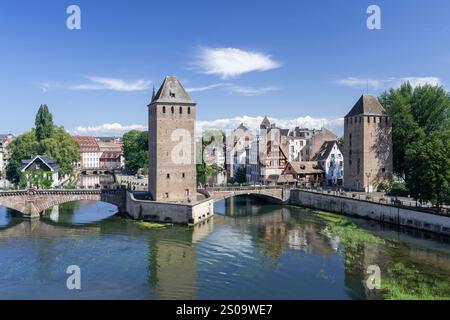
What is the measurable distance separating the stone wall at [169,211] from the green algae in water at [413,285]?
21.1m

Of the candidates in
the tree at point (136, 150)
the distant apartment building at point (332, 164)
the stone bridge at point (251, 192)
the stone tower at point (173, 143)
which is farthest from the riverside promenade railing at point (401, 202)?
the tree at point (136, 150)

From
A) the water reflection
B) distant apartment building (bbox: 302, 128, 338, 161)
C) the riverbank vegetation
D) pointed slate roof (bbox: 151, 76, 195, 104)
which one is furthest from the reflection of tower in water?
distant apartment building (bbox: 302, 128, 338, 161)

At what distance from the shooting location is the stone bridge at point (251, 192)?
57.0 meters

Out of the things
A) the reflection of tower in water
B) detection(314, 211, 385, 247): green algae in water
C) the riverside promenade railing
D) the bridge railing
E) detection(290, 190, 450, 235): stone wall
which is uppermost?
the bridge railing

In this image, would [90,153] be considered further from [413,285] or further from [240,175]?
[413,285]

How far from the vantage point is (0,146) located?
115000mm

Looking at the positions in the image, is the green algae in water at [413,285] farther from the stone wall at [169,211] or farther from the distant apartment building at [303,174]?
the distant apartment building at [303,174]

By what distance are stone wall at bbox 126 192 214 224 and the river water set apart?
1.40 m

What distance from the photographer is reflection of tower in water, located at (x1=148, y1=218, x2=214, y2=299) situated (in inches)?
994

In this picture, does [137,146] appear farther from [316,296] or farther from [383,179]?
[316,296]

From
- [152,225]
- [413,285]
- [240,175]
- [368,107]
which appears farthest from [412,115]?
[413,285]

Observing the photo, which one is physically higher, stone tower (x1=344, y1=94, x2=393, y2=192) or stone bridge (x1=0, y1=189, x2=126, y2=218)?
stone tower (x1=344, y1=94, x2=393, y2=192)

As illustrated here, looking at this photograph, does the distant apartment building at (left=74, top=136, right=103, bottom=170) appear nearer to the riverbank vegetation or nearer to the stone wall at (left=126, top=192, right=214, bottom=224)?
the stone wall at (left=126, top=192, right=214, bottom=224)

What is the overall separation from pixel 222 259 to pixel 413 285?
1268 centimetres
